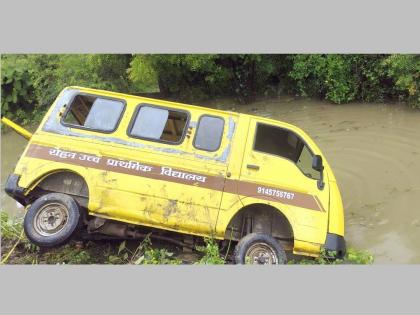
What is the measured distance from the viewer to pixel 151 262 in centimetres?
816

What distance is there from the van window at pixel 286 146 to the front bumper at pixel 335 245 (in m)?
1.05

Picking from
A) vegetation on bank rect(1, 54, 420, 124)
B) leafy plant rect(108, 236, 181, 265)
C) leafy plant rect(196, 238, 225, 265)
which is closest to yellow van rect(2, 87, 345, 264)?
leafy plant rect(196, 238, 225, 265)

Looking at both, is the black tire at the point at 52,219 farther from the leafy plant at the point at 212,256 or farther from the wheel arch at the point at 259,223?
the wheel arch at the point at 259,223

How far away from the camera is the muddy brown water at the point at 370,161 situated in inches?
377

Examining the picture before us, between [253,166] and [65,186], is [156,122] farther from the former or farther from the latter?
[65,186]

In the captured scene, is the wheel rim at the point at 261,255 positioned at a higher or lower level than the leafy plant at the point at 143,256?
higher

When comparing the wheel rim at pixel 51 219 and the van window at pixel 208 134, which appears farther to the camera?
the van window at pixel 208 134

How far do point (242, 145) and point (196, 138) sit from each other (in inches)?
30.5

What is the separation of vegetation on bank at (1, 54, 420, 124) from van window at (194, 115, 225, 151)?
5.50 m

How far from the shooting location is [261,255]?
7969 millimetres

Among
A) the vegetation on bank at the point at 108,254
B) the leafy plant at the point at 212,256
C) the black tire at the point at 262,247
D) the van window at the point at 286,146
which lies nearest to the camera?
the leafy plant at the point at 212,256

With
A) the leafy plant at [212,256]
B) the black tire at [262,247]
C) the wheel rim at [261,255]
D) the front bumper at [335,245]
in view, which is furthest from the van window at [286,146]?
the leafy plant at [212,256]

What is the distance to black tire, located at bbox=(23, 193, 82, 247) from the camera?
25.5 feet

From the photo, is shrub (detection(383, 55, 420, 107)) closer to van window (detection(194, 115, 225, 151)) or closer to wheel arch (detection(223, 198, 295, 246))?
wheel arch (detection(223, 198, 295, 246))
